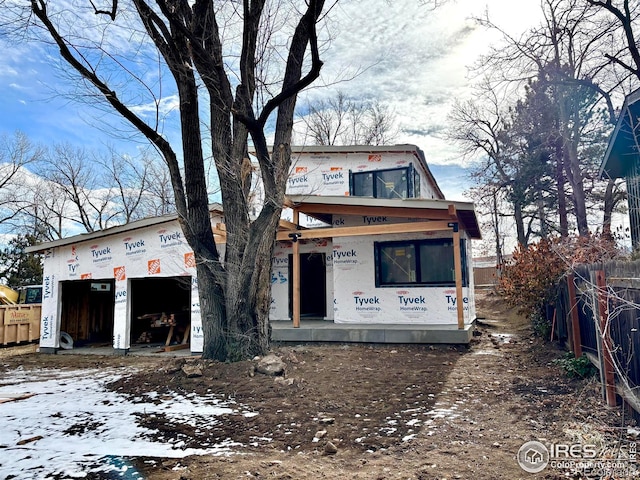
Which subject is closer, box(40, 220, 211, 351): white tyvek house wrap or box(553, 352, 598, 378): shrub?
box(553, 352, 598, 378): shrub

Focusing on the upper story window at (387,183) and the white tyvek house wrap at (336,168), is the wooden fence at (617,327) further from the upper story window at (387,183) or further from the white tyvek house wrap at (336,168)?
the white tyvek house wrap at (336,168)

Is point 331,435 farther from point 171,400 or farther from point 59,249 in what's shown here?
point 59,249

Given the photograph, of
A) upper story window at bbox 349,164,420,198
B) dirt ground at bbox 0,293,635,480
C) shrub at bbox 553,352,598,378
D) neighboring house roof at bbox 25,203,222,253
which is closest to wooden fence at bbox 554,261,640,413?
shrub at bbox 553,352,598,378

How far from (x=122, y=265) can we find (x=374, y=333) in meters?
6.59

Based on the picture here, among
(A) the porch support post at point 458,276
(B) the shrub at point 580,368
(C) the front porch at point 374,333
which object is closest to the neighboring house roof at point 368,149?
(A) the porch support post at point 458,276

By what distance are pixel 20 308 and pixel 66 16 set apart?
1032 centimetres

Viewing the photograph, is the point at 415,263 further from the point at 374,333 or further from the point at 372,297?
the point at 374,333

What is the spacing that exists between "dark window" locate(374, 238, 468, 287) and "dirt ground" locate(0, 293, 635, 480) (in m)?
2.67

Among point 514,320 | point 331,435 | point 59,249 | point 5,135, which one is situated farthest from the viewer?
point 5,135

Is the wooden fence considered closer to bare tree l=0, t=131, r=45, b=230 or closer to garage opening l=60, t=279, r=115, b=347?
garage opening l=60, t=279, r=115, b=347

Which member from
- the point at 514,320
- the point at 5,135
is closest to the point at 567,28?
the point at 514,320

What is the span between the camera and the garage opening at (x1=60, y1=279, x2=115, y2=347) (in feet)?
40.4

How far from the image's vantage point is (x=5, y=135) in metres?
22.7

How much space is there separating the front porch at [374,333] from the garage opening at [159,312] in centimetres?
282
